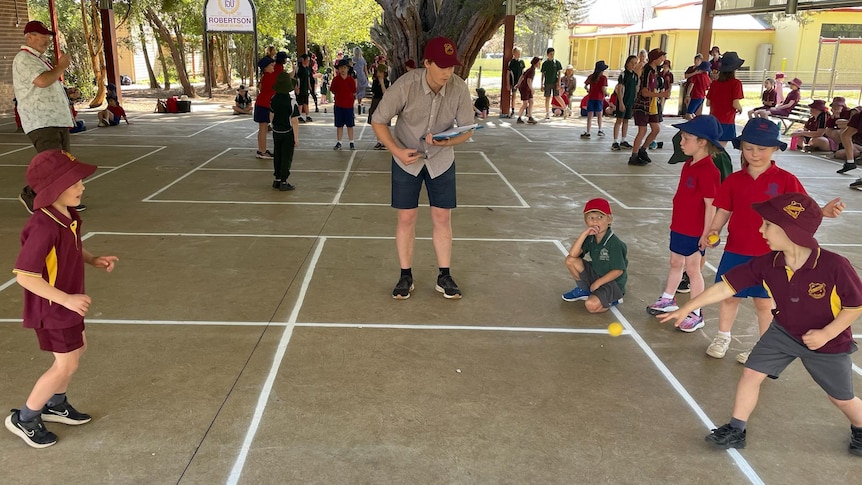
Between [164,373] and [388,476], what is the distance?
5.59 ft

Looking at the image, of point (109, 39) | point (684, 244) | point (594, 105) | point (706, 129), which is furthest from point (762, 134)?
point (109, 39)

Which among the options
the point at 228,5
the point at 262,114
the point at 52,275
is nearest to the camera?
the point at 52,275

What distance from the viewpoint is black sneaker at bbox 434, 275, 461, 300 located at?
5.32m

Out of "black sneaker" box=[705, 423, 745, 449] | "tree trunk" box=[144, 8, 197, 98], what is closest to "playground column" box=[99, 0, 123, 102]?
"tree trunk" box=[144, 8, 197, 98]

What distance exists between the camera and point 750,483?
3.05 m

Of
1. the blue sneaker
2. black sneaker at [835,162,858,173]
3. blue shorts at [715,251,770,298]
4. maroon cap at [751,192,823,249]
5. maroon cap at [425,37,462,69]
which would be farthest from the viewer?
black sneaker at [835,162,858,173]

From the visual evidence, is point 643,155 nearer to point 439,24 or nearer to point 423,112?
point 423,112

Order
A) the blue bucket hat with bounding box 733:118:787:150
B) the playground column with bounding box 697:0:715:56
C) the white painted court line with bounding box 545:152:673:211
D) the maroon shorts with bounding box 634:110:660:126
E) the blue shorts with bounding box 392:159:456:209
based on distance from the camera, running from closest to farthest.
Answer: the blue bucket hat with bounding box 733:118:787:150 < the blue shorts with bounding box 392:159:456:209 < the white painted court line with bounding box 545:152:673:211 < the maroon shorts with bounding box 634:110:660:126 < the playground column with bounding box 697:0:715:56

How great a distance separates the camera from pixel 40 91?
23.5 feet

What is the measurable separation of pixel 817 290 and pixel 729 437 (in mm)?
844

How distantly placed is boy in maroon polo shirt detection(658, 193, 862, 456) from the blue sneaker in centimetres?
201

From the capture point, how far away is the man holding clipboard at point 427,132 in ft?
15.6

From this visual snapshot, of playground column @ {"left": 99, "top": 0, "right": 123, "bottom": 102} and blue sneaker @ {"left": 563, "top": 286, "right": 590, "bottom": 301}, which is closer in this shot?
blue sneaker @ {"left": 563, "top": 286, "right": 590, "bottom": 301}

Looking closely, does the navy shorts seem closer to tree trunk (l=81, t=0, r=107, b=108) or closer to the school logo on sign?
the school logo on sign
